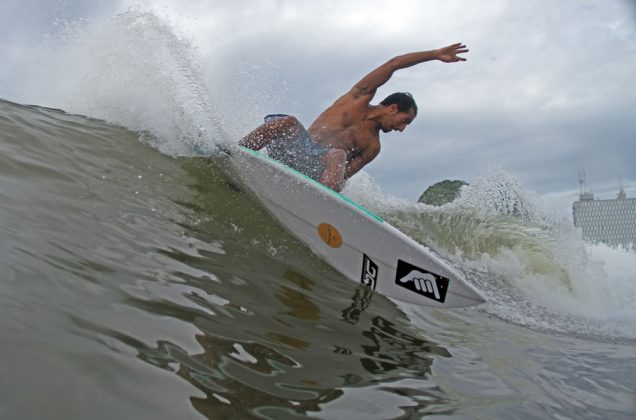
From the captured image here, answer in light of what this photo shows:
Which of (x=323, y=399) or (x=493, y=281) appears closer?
(x=323, y=399)

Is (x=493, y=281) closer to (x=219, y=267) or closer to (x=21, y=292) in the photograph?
(x=219, y=267)

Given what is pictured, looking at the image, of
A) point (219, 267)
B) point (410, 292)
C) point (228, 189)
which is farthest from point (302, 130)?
point (219, 267)

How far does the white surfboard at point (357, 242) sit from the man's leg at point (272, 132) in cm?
60

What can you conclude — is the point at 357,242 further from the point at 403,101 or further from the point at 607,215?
the point at 607,215

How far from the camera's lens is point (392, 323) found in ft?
10.2

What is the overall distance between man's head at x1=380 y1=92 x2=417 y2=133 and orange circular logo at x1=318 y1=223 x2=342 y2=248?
1.81 meters

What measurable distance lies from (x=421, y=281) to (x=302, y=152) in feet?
6.93

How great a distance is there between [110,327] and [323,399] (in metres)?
0.73

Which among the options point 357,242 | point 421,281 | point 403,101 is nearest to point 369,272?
point 357,242

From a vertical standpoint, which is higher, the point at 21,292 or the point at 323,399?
→ the point at 21,292

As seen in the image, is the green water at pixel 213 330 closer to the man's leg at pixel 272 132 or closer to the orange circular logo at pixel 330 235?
the orange circular logo at pixel 330 235

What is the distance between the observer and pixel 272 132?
523 cm

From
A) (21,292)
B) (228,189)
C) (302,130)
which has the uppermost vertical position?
(302,130)

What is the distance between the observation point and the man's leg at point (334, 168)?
4.86 meters
